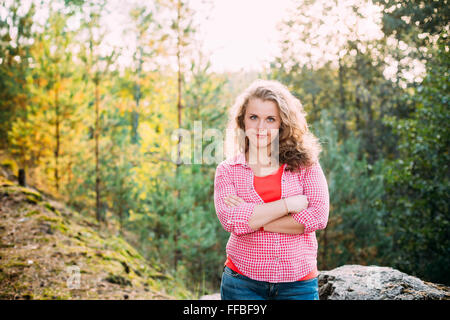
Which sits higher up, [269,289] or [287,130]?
[287,130]

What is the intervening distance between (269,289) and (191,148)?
19.2 ft

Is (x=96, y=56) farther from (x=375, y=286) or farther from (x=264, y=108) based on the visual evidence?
(x=375, y=286)

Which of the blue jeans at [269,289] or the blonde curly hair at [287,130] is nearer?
the blue jeans at [269,289]

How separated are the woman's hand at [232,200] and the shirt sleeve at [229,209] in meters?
0.02

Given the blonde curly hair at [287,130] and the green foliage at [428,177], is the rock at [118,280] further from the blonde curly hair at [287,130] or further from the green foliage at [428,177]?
the green foliage at [428,177]

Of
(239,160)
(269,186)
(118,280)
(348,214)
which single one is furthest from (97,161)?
(269,186)

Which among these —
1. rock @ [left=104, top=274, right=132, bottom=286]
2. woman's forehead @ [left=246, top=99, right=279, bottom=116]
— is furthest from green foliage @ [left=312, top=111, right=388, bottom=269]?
woman's forehead @ [left=246, top=99, right=279, bottom=116]

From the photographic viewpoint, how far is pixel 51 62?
7.49m

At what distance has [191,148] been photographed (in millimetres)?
7359

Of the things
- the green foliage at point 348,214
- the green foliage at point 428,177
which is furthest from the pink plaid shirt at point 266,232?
the green foliage at point 348,214

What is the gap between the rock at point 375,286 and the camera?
1.98 m

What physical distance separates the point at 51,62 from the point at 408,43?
7.91m

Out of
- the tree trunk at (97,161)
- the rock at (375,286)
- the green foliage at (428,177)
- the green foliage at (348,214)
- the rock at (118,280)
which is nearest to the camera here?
the rock at (375,286)

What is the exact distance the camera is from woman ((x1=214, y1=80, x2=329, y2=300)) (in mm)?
1643
